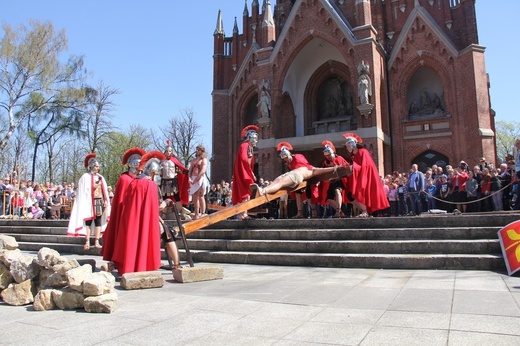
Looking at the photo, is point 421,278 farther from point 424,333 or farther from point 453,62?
point 453,62

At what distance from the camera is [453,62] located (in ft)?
70.5

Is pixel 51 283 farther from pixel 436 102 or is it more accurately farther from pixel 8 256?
pixel 436 102

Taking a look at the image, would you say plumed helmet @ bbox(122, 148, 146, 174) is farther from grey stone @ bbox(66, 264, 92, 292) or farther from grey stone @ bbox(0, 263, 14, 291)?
grey stone @ bbox(66, 264, 92, 292)

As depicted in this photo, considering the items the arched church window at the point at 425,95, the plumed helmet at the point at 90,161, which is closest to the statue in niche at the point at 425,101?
the arched church window at the point at 425,95

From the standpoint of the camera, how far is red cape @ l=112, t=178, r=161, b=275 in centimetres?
596

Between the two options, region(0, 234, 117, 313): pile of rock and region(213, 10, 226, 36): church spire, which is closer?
region(0, 234, 117, 313): pile of rock

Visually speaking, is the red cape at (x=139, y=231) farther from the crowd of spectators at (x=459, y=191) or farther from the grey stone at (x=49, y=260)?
the crowd of spectators at (x=459, y=191)

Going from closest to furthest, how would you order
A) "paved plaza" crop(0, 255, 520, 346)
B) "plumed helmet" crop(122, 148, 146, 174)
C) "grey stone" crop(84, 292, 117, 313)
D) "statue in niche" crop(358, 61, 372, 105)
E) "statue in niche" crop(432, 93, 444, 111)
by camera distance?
"paved plaza" crop(0, 255, 520, 346) < "grey stone" crop(84, 292, 117, 313) < "plumed helmet" crop(122, 148, 146, 174) < "statue in niche" crop(358, 61, 372, 105) < "statue in niche" crop(432, 93, 444, 111)

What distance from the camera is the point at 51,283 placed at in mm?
4539

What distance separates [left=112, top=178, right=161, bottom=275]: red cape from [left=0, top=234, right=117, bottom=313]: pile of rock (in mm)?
1287

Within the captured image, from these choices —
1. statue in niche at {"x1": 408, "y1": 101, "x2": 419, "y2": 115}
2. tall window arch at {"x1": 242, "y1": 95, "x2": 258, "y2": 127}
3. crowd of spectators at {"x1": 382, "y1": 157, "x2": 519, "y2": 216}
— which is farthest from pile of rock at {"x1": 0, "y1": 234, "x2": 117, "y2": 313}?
tall window arch at {"x1": 242, "y1": 95, "x2": 258, "y2": 127}

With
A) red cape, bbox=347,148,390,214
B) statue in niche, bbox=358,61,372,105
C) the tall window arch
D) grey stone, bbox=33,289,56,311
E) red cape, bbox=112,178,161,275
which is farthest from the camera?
the tall window arch

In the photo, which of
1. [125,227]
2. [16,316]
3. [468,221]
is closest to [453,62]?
[468,221]

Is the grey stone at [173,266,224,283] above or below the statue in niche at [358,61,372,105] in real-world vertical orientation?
below
